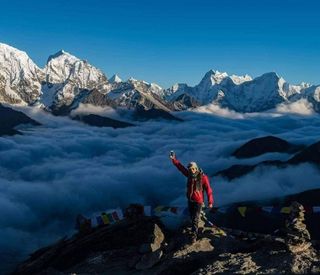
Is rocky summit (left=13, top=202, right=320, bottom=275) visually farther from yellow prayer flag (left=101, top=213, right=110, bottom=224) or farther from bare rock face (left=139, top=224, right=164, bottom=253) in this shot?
yellow prayer flag (left=101, top=213, right=110, bottom=224)

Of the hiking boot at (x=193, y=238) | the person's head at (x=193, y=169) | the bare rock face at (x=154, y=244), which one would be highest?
the person's head at (x=193, y=169)

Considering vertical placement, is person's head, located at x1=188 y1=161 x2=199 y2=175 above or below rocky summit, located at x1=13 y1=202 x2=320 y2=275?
above

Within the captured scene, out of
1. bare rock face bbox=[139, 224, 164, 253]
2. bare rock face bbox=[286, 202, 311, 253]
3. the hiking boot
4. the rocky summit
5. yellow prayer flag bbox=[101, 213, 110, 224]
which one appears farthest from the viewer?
yellow prayer flag bbox=[101, 213, 110, 224]

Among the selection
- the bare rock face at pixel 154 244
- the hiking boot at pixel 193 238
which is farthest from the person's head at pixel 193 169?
the bare rock face at pixel 154 244

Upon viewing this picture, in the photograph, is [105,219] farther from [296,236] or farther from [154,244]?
[296,236]

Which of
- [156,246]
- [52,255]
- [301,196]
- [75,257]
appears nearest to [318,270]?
[156,246]

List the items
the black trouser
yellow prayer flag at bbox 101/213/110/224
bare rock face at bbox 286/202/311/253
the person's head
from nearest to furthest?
bare rock face at bbox 286/202/311/253 < the person's head < the black trouser < yellow prayer flag at bbox 101/213/110/224

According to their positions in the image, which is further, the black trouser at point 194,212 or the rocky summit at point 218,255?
the black trouser at point 194,212

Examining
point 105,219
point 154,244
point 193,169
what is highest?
point 193,169

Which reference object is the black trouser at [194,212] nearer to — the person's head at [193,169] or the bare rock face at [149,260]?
the person's head at [193,169]

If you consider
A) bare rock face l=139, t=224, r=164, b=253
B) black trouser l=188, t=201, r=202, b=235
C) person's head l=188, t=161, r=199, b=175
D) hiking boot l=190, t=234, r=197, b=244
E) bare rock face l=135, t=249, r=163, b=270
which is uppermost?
person's head l=188, t=161, r=199, b=175

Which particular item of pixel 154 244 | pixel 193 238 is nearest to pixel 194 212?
pixel 193 238

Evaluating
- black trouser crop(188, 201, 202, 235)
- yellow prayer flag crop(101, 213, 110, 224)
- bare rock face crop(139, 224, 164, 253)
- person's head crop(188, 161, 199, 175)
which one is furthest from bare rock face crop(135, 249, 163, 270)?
yellow prayer flag crop(101, 213, 110, 224)

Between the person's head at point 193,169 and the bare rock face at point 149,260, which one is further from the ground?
the person's head at point 193,169
